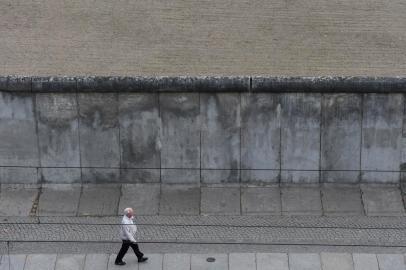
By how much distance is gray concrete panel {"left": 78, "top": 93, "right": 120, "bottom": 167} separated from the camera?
16.9 metres

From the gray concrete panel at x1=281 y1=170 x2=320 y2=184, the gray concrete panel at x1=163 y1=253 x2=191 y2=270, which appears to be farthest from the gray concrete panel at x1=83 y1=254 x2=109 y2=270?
the gray concrete panel at x1=281 y1=170 x2=320 y2=184

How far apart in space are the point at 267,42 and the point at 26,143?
1179 cm

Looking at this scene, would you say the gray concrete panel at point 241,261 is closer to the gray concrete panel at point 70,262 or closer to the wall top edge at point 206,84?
the gray concrete panel at point 70,262

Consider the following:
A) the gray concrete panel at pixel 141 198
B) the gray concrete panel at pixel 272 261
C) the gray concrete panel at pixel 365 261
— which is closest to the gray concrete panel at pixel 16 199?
the gray concrete panel at pixel 141 198

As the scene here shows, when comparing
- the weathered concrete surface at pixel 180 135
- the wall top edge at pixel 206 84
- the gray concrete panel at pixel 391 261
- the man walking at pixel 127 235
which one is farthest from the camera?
the weathered concrete surface at pixel 180 135

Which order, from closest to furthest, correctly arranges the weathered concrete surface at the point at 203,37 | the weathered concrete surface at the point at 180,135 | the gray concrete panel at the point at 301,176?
the weathered concrete surface at the point at 180,135
the gray concrete panel at the point at 301,176
the weathered concrete surface at the point at 203,37

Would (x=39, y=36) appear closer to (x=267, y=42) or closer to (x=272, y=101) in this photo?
(x=267, y=42)

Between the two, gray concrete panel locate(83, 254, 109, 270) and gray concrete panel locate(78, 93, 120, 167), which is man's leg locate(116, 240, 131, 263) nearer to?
gray concrete panel locate(83, 254, 109, 270)

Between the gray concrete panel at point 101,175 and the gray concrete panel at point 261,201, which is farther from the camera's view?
the gray concrete panel at point 101,175

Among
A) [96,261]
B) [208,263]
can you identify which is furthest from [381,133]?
[96,261]

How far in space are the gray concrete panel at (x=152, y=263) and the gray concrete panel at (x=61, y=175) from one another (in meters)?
3.11

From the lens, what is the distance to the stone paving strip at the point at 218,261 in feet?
48.3

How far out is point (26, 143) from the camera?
56.2 feet

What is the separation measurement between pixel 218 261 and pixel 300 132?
361 centimetres
